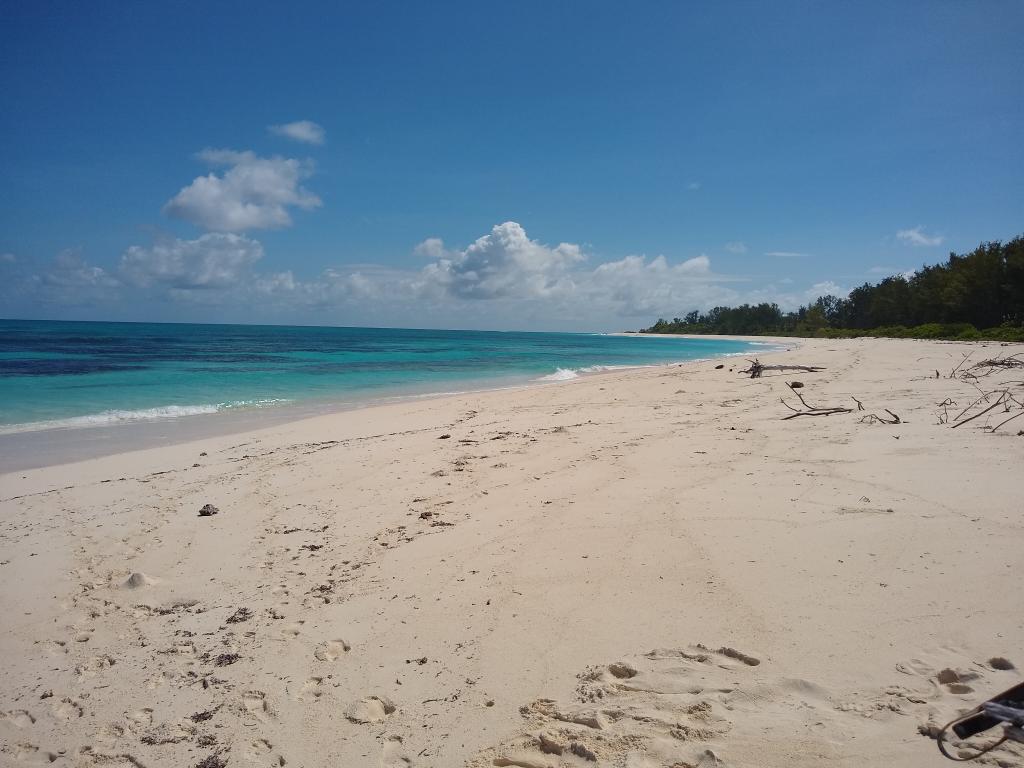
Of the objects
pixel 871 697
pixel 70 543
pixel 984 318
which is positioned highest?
pixel 984 318

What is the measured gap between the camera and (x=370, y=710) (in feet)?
8.11

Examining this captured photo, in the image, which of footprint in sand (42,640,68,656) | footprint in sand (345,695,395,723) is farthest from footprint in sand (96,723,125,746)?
footprint in sand (345,695,395,723)

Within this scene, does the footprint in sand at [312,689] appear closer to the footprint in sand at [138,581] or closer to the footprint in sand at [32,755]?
the footprint in sand at [32,755]

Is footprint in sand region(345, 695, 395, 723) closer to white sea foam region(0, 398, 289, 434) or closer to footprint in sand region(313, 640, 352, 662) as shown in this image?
footprint in sand region(313, 640, 352, 662)

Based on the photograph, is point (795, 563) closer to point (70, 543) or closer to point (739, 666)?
point (739, 666)

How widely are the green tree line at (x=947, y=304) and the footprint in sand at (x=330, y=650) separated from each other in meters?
48.0

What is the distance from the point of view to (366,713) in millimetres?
2451

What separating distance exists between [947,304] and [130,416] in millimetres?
63766

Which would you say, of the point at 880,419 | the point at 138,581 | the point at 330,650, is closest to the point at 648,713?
the point at 330,650

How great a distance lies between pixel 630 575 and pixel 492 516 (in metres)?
1.60

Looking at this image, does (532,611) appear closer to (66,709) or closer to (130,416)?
(66,709)

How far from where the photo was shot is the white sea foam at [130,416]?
1075 cm

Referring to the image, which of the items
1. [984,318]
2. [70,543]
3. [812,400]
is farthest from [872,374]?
[984,318]

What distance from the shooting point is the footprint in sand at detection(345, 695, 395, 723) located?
2.41 metres
